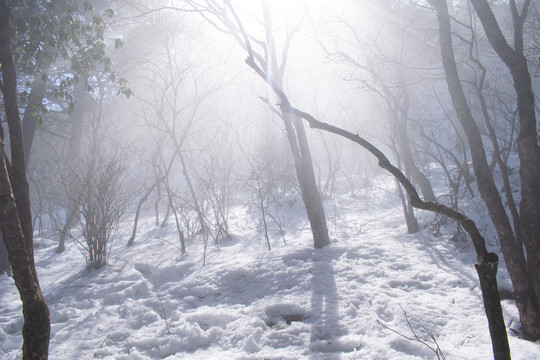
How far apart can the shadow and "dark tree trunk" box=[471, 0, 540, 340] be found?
4.75ft

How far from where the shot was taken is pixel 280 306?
331cm

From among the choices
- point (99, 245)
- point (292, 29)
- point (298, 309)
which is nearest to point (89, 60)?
point (99, 245)

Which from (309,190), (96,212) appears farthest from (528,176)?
(96,212)

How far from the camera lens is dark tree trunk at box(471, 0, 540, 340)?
228 centimetres

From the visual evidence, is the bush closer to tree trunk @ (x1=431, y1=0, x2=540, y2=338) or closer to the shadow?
the shadow

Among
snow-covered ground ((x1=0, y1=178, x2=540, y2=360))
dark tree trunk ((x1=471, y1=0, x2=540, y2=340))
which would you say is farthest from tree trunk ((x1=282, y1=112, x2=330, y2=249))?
dark tree trunk ((x1=471, y1=0, x2=540, y2=340))

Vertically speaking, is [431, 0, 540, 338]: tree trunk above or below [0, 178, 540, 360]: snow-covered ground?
above

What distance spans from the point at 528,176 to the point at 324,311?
2.06 metres

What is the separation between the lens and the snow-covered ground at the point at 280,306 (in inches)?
101

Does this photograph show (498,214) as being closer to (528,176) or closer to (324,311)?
(528,176)

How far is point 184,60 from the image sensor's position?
28.1 feet

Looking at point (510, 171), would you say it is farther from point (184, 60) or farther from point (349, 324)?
point (184, 60)

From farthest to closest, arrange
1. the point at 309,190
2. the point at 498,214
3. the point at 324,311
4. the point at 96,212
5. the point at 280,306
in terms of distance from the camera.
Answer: the point at 96,212, the point at 309,190, the point at 280,306, the point at 324,311, the point at 498,214

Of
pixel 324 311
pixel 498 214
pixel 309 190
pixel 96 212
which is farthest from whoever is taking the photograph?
pixel 96 212
